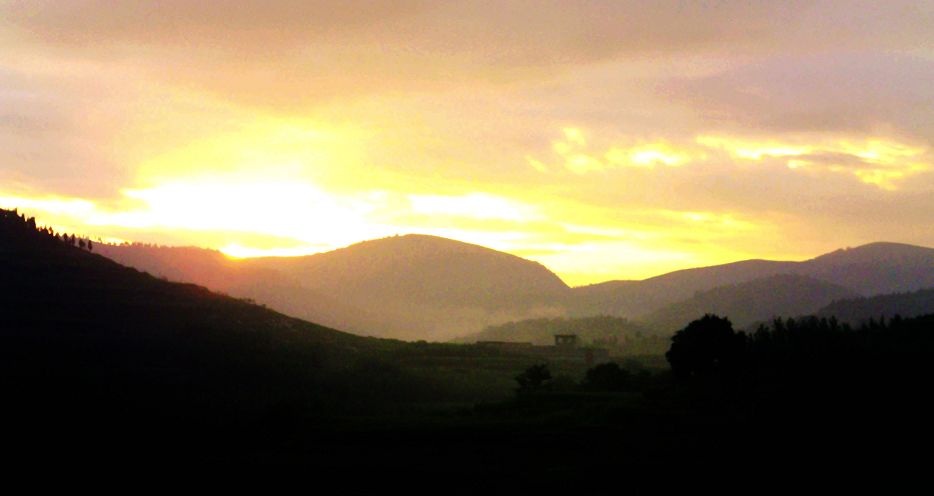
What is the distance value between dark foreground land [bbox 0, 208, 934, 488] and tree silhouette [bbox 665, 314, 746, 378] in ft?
0.59

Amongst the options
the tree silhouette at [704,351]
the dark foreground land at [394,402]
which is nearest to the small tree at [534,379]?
the dark foreground land at [394,402]

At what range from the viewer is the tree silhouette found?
95.2m

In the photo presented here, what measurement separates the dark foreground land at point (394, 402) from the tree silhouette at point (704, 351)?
180 millimetres

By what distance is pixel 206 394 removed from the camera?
9988 cm

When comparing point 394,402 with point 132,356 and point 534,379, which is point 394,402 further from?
point 132,356

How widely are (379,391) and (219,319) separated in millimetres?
24826

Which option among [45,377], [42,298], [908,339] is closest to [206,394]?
[45,377]

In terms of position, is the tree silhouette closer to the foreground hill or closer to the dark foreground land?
the dark foreground land

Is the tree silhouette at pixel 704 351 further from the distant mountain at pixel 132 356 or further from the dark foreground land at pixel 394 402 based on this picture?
the distant mountain at pixel 132 356

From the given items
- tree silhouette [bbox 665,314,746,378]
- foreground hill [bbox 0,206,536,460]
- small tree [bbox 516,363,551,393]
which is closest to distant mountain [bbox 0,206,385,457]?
foreground hill [bbox 0,206,536,460]

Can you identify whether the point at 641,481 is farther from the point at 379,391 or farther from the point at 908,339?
the point at 379,391

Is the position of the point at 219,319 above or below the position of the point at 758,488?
above

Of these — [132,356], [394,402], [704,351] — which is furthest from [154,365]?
[704,351]

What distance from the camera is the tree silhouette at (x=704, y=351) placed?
313 feet
